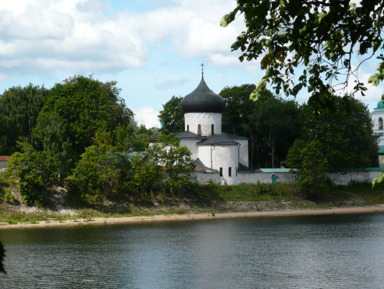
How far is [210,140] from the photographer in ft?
176

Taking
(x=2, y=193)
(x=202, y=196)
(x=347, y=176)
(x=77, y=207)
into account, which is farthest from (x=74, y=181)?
(x=347, y=176)

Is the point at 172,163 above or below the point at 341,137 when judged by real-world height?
below

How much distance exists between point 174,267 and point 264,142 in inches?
1490

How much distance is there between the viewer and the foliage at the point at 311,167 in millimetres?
50531

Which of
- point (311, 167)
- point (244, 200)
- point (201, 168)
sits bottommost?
point (244, 200)

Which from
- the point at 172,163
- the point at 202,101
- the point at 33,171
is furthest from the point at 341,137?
the point at 33,171

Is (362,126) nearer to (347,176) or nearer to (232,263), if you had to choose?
(347,176)

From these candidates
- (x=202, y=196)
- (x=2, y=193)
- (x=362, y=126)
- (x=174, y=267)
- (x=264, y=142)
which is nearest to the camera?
(x=174, y=267)

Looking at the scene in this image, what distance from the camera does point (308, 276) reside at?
23.0m

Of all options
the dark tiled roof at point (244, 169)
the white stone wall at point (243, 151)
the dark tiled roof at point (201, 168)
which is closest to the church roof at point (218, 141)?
the dark tiled roof at point (201, 168)

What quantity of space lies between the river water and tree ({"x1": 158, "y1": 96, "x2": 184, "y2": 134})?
2422 cm

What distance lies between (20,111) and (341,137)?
90.4ft

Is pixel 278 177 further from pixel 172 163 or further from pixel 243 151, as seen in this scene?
pixel 172 163

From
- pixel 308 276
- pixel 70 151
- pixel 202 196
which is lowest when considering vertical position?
pixel 308 276
